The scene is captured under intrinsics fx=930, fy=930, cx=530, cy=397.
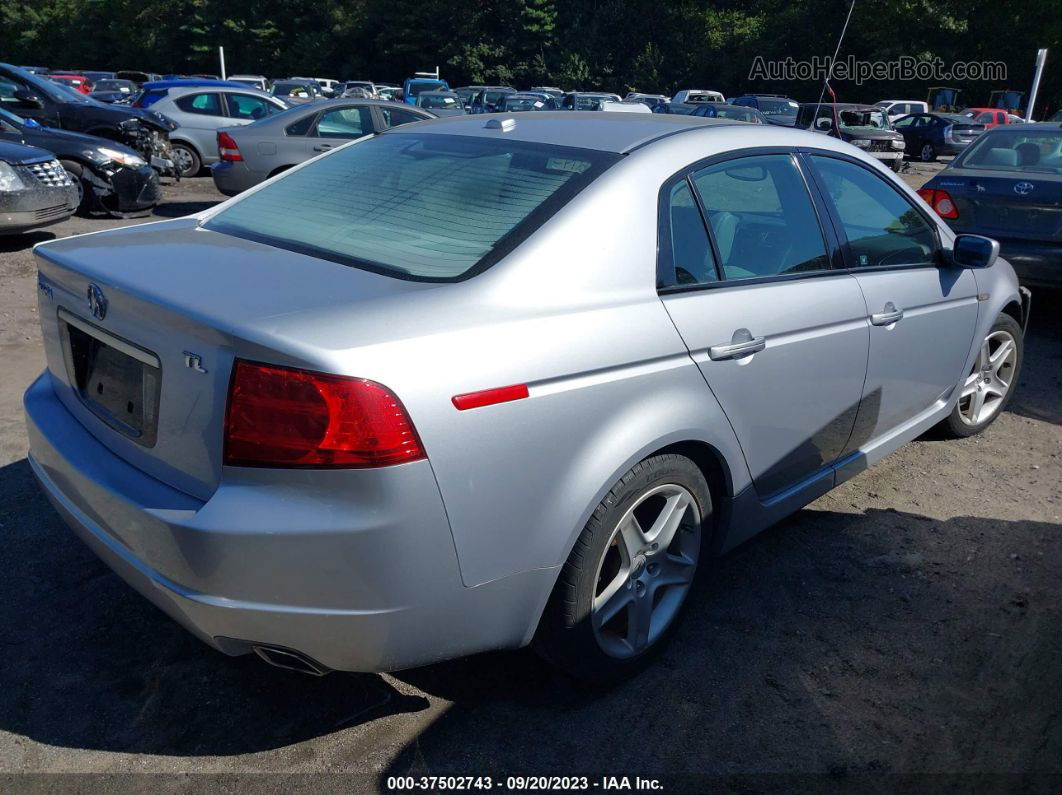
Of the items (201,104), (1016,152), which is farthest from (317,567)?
(201,104)

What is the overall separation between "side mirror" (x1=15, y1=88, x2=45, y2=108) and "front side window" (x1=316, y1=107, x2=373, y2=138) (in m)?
4.42

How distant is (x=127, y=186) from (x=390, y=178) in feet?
27.7

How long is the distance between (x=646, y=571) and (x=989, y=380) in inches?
118

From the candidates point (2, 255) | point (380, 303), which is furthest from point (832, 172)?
point (2, 255)

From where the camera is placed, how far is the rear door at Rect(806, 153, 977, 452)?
11.8 ft

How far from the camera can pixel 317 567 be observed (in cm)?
214

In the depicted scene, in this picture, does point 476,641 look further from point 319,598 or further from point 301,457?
point 301,457

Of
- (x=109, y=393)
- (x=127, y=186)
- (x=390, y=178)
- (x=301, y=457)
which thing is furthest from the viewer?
(x=127, y=186)

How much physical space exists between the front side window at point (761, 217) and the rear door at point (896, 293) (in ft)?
0.51

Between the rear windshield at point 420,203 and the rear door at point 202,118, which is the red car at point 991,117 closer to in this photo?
the rear door at point 202,118

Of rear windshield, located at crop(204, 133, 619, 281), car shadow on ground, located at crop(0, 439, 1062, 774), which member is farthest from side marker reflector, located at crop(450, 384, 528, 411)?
car shadow on ground, located at crop(0, 439, 1062, 774)

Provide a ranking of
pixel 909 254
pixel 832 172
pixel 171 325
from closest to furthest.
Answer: pixel 171 325 < pixel 832 172 < pixel 909 254

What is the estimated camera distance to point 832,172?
3668 millimetres

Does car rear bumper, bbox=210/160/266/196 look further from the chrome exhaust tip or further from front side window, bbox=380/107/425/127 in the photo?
the chrome exhaust tip
